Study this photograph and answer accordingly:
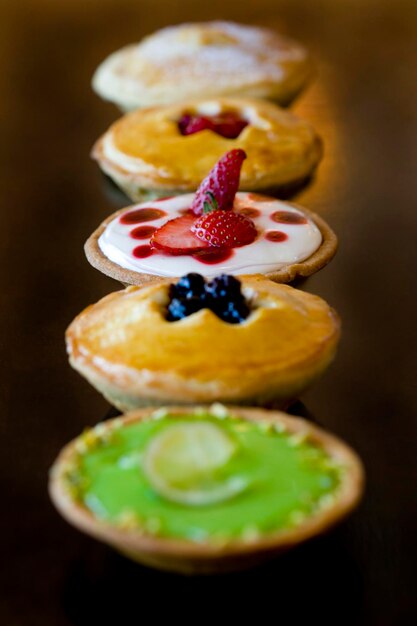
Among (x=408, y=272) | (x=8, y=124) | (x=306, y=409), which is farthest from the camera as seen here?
(x=8, y=124)

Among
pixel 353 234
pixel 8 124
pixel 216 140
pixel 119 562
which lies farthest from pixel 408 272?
pixel 8 124

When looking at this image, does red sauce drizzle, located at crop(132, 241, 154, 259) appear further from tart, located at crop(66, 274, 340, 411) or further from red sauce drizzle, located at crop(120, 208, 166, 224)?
tart, located at crop(66, 274, 340, 411)

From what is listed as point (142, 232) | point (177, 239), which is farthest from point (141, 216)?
point (177, 239)

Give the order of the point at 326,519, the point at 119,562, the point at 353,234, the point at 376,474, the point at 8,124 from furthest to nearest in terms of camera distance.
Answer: the point at 8,124
the point at 353,234
the point at 376,474
the point at 119,562
the point at 326,519

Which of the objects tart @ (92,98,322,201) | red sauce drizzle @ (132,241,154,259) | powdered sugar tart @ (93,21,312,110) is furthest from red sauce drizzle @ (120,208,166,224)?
powdered sugar tart @ (93,21,312,110)

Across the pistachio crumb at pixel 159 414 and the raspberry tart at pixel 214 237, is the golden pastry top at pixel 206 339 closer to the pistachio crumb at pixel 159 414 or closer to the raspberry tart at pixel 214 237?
the pistachio crumb at pixel 159 414

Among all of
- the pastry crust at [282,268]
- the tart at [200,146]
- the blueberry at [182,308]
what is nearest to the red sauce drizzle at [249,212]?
the pastry crust at [282,268]

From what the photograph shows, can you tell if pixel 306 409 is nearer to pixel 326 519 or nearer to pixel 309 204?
pixel 326 519
